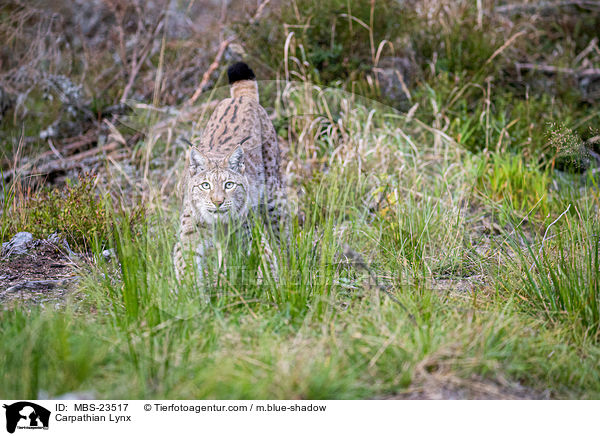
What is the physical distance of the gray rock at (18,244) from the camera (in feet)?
13.7

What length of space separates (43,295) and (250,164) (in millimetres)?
1594

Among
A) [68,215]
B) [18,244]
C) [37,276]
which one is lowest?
[37,276]

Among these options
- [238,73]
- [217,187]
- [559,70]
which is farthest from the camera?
[559,70]

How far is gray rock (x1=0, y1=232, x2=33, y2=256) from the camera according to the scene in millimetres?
4176

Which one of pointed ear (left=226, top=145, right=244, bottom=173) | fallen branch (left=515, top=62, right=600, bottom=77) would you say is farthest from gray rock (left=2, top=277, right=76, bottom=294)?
fallen branch (left=515, top=62, right=600, bottom=77)

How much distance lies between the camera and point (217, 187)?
12.4ft

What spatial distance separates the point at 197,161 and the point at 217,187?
0.24 m

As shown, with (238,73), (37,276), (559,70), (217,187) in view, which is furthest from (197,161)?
(559,70)

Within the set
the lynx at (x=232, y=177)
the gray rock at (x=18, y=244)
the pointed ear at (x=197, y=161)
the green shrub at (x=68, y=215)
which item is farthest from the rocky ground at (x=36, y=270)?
the pointed ear at (x=197, y=161)

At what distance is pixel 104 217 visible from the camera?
14.2 feet

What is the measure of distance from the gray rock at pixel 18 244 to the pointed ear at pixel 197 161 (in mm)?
1391
